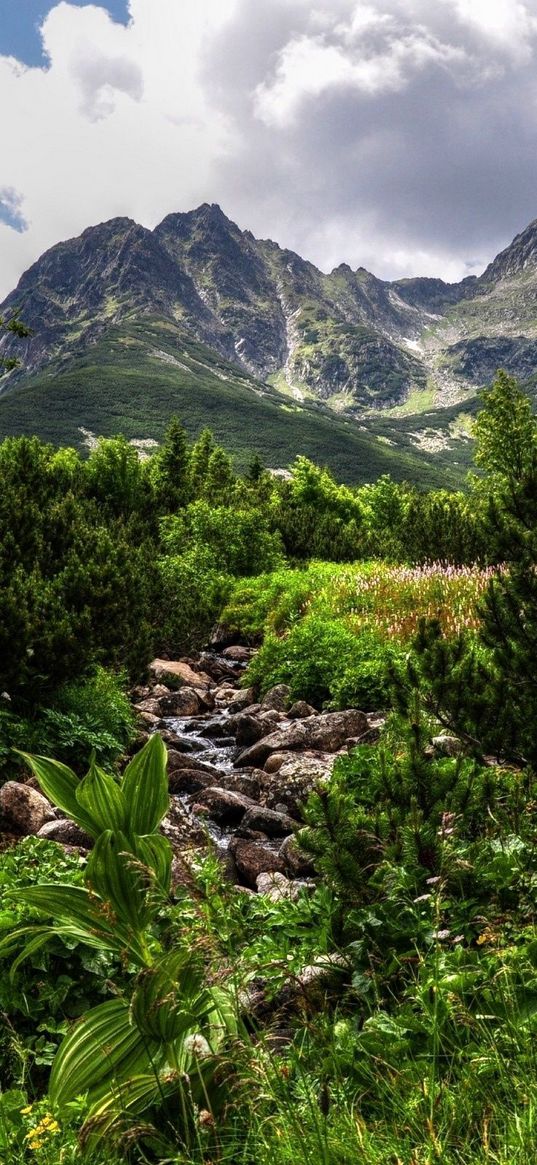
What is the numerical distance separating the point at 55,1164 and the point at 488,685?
3.12 m

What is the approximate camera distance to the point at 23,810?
18.8ft

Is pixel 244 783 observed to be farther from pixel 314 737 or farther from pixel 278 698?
pixel 278 698

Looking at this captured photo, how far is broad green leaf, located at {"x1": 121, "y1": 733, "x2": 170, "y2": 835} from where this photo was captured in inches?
98.3

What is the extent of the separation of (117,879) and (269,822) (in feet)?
14.4

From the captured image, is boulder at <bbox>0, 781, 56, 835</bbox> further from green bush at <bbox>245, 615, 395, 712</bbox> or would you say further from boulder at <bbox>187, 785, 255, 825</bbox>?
green bush at <bbox>245, 615, 395, 712</bbox>

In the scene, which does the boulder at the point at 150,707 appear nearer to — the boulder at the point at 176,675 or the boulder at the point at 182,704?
the boulder at the point at 182,704

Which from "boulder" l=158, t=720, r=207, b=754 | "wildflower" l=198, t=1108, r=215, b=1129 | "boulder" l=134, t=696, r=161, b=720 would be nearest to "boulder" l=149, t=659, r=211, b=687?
"boulder" l=134, t=696, r=161, b=720

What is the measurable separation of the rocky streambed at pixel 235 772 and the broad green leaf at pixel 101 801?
31 cm

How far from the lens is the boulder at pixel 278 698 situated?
11.3m

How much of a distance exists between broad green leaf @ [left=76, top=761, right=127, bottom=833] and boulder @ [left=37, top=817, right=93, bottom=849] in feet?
10.4

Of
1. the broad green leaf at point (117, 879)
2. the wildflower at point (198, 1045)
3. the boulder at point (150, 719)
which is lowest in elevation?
the boulder at point (150, 719)

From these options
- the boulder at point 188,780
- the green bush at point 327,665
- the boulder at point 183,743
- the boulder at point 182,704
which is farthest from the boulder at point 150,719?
the boulder at point 188,780

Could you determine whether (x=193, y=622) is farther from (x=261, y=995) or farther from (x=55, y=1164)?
(x=55, y=1164)

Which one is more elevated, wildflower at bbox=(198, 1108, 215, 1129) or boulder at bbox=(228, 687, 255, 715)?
wildflower at bbox=(198, 1108, 215, 1129)
